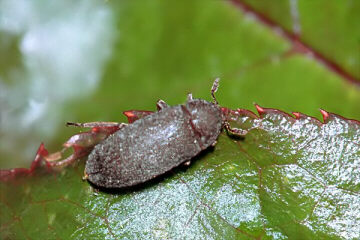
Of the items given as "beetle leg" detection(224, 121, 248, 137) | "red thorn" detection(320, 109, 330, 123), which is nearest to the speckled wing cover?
"beetle leg" detection(224, 121, 248, 137)

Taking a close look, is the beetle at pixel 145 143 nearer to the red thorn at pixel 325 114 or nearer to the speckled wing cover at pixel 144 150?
the speckled wing cover at pixel 144 150

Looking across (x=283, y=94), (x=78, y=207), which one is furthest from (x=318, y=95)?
(x=78, y=207)

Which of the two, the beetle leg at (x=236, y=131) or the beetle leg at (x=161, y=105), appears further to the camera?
the beetle leg at (x=161, y=105)

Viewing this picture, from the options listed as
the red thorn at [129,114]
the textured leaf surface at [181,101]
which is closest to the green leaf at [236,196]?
the textured leaf surface at [181,101]

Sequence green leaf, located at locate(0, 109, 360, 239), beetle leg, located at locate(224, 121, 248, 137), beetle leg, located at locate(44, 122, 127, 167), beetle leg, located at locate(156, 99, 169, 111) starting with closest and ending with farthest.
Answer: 1. green leaf, located at locate(0, 109, 360, 239)
2. beetle leg, located at locate(224, 121, 248, 137)
3. beetle leg, located at locate(44, 122, 127, 167)
4. beetle leg, located at locate(156, 99, 169, 111)

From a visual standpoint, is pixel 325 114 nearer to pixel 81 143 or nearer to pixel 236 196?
pixel 236 196

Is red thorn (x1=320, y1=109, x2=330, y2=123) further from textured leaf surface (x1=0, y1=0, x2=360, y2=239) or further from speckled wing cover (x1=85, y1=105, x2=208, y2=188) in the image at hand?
speckled wing cover (x1=85, y1=105, x2=208, y2=188)

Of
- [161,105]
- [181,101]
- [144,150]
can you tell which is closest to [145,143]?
[144,150]
